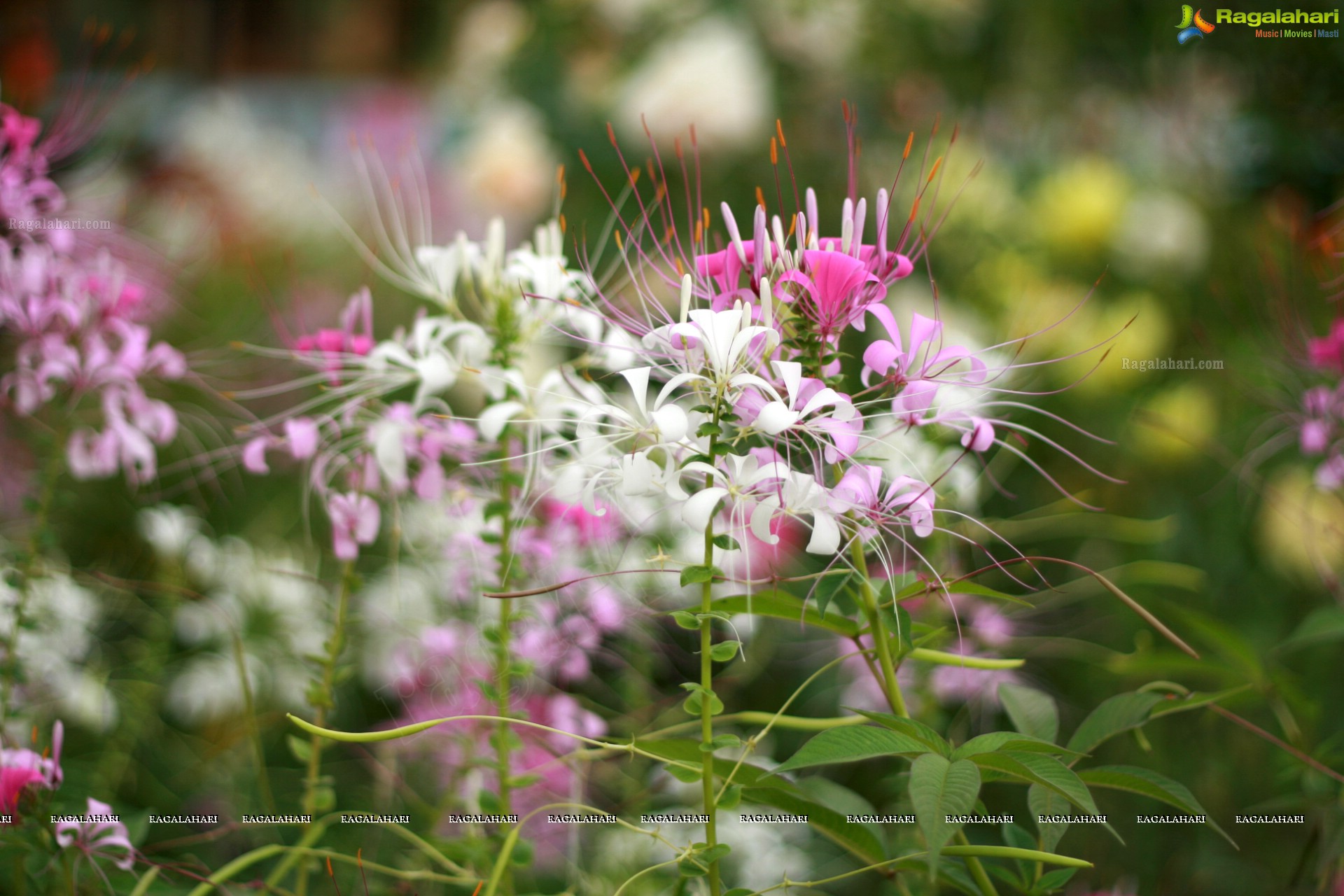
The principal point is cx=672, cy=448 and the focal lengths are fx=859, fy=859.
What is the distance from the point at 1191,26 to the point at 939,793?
130 cm

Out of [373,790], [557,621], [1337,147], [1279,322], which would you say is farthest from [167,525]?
[1337,147]

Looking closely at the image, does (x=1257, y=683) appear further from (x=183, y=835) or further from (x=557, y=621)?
(x=183, y=835)

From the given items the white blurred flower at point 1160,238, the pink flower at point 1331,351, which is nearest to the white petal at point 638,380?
the pink flower at point 1331,351

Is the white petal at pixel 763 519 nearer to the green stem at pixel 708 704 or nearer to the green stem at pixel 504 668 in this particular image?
the green stem at pixel 708 704

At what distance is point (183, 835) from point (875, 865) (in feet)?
2.87

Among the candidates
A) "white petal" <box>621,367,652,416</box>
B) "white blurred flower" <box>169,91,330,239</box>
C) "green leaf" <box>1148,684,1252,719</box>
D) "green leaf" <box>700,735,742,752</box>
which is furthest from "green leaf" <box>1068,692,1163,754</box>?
"white blurred flower" <box>169,91,330,239</box>

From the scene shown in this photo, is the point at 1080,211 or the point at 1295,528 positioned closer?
the point at 1295,528

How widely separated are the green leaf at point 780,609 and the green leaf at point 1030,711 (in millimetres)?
168

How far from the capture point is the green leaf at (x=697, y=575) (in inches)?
18.9

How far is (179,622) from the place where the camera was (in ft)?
3.95

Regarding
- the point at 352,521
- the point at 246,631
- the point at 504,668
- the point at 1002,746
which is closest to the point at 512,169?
the point at 246,631

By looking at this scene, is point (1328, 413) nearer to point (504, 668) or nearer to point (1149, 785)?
point (1149, 785)

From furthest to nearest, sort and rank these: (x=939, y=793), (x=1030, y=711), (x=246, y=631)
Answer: (x=246, y=631) → (x=1030, y=711) → (x=939, y=793)

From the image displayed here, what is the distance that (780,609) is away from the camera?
0.53 m
